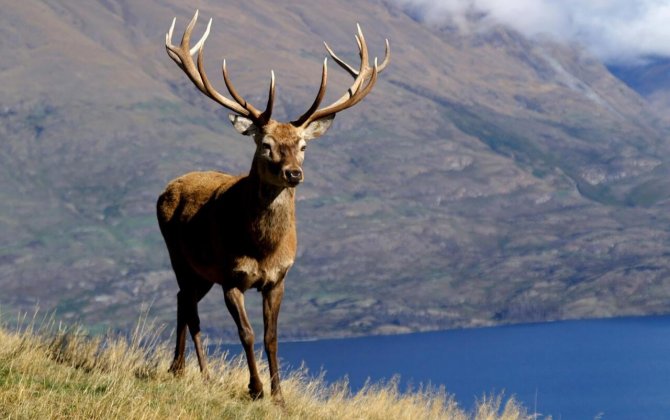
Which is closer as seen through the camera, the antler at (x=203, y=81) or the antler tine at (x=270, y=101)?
the antler tine at (x=270, y=101)

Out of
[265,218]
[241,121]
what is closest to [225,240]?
[265,218]

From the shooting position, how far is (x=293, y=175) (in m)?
11.3

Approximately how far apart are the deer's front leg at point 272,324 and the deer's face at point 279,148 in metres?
1.10

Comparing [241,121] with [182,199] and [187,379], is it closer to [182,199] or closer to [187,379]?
[182,199]

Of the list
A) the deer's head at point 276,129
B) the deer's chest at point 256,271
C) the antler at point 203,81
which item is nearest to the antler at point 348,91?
the deer's head at point 276,129

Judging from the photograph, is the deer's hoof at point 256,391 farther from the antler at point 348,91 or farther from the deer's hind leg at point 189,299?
the antler at point 348,91

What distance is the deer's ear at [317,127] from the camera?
12055 millimetres

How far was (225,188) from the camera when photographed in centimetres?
1260

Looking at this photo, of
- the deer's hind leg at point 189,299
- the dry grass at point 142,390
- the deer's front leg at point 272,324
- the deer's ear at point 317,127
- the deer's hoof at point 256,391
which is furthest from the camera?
the deer's hind leg at point 189,299

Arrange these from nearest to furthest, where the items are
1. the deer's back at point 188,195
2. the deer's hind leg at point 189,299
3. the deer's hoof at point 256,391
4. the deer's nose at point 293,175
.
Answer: the deer's nose at point 293,175
the deer's hoof at point 256,391
the deer's back at point 188,195
the deer's hind leg at point 189,299

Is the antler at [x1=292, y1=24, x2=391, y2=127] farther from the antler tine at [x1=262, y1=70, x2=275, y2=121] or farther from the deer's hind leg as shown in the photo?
the deer's hind leg

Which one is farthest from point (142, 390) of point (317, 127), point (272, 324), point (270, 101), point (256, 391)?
point (317, 127)

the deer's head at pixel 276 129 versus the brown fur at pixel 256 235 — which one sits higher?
the deer's head at pixel 276 129

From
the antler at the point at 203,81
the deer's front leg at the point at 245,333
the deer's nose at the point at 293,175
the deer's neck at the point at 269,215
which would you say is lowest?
the deer's front leg at the point at 245,333
